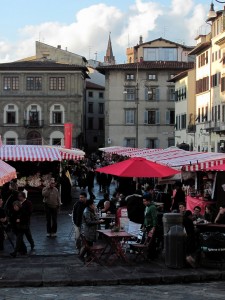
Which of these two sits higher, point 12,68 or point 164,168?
point 12,68

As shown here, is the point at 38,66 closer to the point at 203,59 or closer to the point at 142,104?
the point at 142,104

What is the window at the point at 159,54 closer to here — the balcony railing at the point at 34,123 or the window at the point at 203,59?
the balcony railing at the point at 34,123

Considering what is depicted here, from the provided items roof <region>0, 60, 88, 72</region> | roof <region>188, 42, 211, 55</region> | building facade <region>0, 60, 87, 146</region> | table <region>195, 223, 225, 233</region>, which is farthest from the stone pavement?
building facade <region>0, 60, 87, 146</region>

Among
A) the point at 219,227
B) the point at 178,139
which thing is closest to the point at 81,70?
the point at 178,139

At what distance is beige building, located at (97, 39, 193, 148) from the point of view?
7819 cm

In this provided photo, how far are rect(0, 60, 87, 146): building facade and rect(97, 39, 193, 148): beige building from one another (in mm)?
4486

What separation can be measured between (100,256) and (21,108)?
68.4m

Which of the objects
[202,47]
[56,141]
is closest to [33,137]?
[56,141]

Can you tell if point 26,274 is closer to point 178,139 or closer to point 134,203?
point 134,203

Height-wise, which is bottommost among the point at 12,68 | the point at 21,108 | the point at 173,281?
the point at 173,281

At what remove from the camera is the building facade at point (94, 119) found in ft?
307

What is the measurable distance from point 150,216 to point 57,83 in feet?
220

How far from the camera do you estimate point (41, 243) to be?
17703mm

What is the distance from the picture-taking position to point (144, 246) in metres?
14.7
